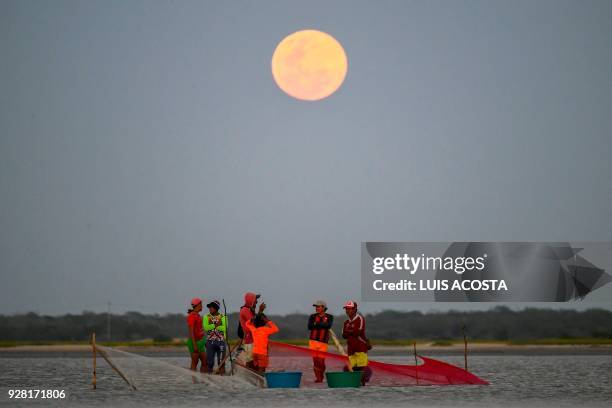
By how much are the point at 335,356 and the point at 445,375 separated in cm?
276

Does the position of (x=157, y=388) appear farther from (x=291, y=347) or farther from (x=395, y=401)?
(x=395, y=401)

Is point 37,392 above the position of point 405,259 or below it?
below

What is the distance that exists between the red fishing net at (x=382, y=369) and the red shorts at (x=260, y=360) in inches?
11.8

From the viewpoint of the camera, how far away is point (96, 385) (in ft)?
82.4

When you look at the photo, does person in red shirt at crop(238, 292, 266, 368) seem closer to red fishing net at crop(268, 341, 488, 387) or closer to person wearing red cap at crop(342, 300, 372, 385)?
red fishing net at crop(268, 341, 488, 387)

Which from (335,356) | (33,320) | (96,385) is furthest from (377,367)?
(33,320)

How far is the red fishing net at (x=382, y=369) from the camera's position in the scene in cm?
2353

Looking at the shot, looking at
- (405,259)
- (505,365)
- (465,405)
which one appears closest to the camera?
(465,405)

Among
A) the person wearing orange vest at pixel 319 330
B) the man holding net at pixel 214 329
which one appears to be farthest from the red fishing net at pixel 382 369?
the man holding net at pixel 214 329

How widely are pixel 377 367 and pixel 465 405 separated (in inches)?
195

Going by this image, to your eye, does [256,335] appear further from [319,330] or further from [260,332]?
[319,330]

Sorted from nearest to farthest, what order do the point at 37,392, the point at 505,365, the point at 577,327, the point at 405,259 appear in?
1. the point at 37,392
2. the point at 505,365
3. the point at 405,259
4. the point at 577,327

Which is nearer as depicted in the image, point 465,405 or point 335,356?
point 465,405

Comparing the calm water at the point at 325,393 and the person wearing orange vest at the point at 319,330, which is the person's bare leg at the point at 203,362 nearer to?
the calm water at the point at 325,393
